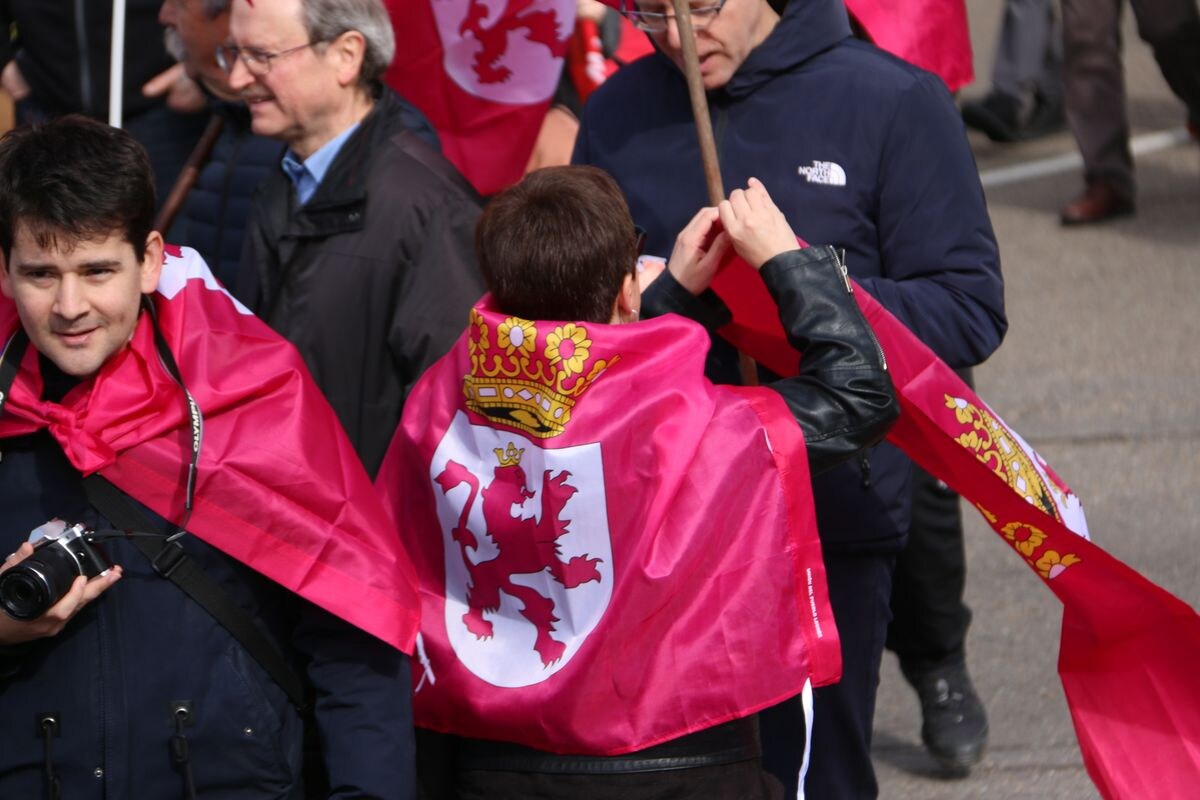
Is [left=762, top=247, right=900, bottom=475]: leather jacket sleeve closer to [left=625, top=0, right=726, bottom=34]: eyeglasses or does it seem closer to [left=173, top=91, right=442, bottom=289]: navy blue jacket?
[left=625, top=0, right=726, bottom=34]: eyeglasses

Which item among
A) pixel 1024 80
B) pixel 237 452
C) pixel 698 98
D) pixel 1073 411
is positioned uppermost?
pixel 698 98

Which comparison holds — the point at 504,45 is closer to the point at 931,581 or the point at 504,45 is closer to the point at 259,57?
the point at 259,57

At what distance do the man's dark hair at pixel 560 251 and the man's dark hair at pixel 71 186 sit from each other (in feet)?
1.82

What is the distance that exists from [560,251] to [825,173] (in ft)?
2.75

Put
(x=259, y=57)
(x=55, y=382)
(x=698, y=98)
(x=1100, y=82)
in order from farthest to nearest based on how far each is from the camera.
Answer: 1. (x=1100, y=82)
2. (x=259, y=57)
3. (x=698, y=98)
4. (x=55, y=382)

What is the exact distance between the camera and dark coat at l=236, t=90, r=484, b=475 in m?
4.06

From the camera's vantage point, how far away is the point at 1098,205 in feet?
30.6

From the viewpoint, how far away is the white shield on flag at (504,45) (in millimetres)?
4973

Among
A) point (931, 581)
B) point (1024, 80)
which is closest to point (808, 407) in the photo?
point (931, 581)

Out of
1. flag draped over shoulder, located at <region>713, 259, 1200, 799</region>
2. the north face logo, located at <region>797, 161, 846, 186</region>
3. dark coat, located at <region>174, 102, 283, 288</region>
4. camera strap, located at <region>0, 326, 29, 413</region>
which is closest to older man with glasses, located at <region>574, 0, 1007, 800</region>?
the north face logo, located at <region>797, 161, 846, 186</region>

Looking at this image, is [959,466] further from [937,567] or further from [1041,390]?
[1041,390]

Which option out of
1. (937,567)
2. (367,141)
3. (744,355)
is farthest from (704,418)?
(937,567)

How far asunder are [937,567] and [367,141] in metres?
1.78

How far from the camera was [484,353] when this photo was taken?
10.00ft
